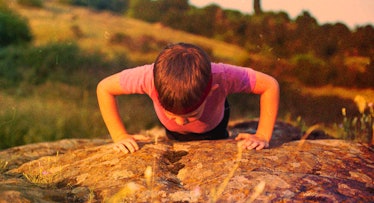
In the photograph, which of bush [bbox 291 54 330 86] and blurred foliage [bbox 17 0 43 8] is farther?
blurred foliage [bbox 17 0 43 8]

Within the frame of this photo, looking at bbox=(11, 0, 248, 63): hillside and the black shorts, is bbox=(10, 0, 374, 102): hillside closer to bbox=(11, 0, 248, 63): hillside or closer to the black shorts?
bbox=(11, 0, 248, 63): hillside

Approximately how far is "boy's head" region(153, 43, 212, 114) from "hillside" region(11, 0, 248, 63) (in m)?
10.3

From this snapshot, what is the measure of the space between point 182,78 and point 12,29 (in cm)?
1363

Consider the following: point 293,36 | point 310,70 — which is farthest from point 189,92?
point 293,36

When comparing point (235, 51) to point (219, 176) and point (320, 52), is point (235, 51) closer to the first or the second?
point (320, 52)

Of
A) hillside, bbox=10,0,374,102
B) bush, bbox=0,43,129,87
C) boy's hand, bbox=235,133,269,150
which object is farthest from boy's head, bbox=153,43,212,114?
hillside, bbox=10,0,374,102

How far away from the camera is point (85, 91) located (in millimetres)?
12273

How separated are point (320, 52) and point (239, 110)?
13.2 feet

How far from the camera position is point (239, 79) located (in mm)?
4535

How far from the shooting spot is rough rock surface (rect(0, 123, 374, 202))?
119 inches

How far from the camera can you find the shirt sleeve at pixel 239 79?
4.52 m

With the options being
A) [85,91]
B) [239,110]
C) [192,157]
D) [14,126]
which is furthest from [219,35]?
[192,157]

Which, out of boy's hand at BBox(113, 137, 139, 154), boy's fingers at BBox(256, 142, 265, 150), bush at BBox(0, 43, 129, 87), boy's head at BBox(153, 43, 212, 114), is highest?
boy's head at BBox(153, 43, 212, 114)

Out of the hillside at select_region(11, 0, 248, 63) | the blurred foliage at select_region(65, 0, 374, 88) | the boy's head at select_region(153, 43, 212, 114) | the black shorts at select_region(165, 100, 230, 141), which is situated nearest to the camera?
the boy's head at select_region(153, 43, 212, 114)
